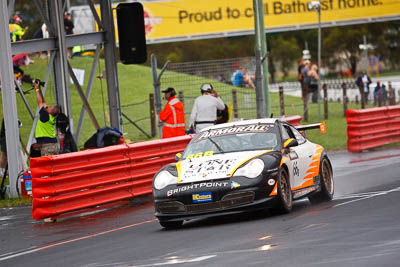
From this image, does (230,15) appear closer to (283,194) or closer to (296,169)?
(296,169)

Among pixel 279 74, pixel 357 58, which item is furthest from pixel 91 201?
pixel 279 74

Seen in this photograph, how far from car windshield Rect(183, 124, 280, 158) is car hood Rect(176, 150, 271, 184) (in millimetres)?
275

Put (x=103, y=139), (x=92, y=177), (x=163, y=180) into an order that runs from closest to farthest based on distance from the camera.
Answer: (x=163, y=180), (x=92, y=177), (x=103, y=139)

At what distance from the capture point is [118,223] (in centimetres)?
1314

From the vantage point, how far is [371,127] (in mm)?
24281

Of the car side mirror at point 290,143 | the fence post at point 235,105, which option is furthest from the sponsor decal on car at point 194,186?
the fence post at point 235,105

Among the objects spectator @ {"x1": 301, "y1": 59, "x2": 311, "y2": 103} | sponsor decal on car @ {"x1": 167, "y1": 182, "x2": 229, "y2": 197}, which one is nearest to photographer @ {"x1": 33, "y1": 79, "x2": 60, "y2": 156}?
sponsor decal on car @ {"x1": 167, "y1": 182, "x2": 229, "y2": 197}

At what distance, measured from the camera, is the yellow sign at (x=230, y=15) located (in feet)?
150

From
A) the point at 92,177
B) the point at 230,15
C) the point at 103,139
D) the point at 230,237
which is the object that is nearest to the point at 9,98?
the point at 103,139

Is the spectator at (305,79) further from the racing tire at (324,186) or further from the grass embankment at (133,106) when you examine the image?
the racing tire at (324,186)

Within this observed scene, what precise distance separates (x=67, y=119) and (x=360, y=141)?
9023 mm

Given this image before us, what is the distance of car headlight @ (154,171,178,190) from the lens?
11.9m

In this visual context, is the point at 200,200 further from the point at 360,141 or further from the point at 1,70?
the point at 360,141

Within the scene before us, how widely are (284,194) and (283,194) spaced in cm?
9
